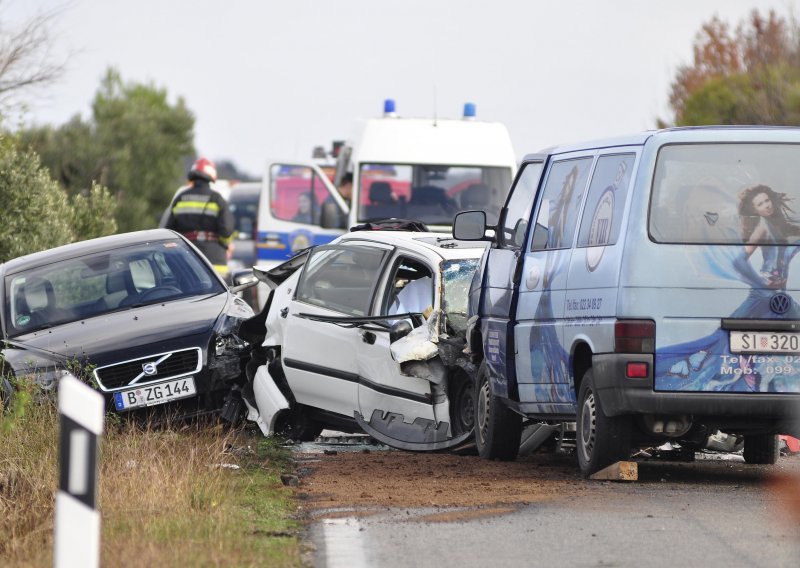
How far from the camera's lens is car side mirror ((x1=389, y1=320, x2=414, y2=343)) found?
39.7ft

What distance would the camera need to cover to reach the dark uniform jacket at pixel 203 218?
20.0 meters

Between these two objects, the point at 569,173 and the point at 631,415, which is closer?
the point at 631,415

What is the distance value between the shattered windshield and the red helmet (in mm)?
7988

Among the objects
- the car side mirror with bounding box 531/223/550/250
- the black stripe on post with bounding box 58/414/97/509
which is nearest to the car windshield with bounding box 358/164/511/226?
the car side mirror with bounding box 531/223/550/250

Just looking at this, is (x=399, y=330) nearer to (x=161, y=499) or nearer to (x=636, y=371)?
(x=636, y=371)

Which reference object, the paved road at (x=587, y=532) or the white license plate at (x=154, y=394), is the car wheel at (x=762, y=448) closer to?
the paved road at (x=587, y=532)

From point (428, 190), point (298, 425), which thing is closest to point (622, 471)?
point (298, 425)

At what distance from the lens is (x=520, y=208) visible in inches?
450

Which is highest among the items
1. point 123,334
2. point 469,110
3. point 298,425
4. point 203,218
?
point 469,110

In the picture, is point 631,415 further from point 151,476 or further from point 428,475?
point 151,476

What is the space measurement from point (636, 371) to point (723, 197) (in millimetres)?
1038

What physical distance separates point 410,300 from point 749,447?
8.45ft

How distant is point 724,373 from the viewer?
9.44m

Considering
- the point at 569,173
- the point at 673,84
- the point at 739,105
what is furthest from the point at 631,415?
the point at 673,84
